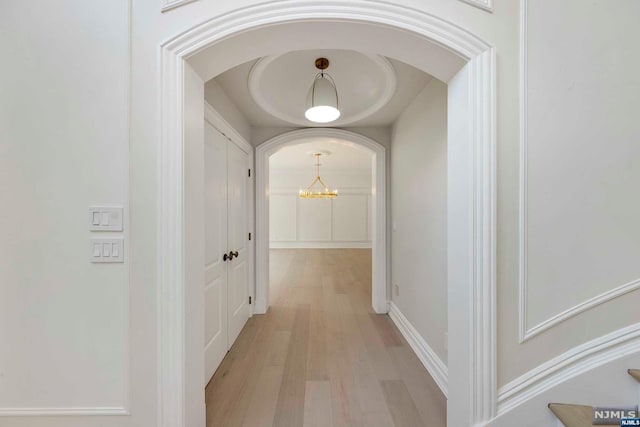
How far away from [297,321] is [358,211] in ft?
21.7

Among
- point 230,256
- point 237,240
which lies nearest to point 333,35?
point 230,256

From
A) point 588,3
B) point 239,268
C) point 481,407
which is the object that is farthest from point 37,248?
point 588,3

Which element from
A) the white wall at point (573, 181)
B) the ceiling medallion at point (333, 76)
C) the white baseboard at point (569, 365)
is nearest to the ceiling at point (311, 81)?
the ceiling medallion at point (333, 76)

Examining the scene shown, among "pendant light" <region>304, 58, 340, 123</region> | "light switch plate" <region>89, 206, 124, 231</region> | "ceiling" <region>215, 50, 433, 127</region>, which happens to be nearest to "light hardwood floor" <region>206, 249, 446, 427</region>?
"light switch plate" <region>89, 206, 124, 231</region>

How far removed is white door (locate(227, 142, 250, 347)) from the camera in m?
2.65

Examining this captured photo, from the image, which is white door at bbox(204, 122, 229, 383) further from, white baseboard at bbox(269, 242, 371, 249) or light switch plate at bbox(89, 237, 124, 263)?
white baseboard at bbox(269, 242, 371, 249)

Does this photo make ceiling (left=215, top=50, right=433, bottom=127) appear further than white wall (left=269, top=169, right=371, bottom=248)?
No

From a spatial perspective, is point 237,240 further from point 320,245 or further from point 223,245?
point 320,245

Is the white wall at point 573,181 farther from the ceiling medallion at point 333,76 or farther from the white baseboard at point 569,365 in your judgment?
the ceiling medallion at point 333,76

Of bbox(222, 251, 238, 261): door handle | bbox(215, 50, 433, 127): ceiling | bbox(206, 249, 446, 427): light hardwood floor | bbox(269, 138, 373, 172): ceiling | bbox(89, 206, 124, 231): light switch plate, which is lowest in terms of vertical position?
bbox(206, 249, 446, 427): light hardwood floor

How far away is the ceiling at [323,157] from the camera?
6.11 metres

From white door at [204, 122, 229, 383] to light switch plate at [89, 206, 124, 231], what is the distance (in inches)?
31.2

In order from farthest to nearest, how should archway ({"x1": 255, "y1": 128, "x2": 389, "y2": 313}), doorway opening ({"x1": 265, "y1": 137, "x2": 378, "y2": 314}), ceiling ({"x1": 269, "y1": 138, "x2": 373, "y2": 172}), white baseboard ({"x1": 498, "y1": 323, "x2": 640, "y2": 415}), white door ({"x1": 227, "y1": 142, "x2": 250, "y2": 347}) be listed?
1. doorway opening ({"x1": 265, "y1": 137, "x2": 378, "y2": 314})
2. ceiling ({"x1": 269, "y1": 138, "x2": 373, "y2": 172})
3. archway ({"x1": 255, "y1": 128, "x2": 389, "y2": 313})
4. white door ({"x1": 227, "y1": 142, "x2": 250, "y2": 347})
5. white baseboard ({"x1": 498, "y1": 323, "x2": 640, "y2": 415})

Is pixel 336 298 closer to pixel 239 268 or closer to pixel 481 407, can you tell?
pixel 239 268
